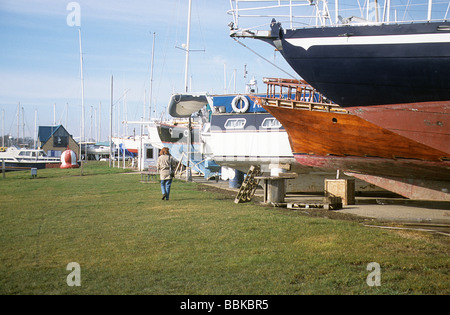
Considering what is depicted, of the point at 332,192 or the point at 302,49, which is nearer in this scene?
the point at 302,49

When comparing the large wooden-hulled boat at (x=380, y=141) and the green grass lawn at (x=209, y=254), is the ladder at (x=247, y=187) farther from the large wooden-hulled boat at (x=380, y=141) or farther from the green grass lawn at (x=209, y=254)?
the green grass lawn at (x=209, y=254)

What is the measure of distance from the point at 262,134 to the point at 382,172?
21.8 feet

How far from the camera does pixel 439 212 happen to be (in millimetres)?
13570

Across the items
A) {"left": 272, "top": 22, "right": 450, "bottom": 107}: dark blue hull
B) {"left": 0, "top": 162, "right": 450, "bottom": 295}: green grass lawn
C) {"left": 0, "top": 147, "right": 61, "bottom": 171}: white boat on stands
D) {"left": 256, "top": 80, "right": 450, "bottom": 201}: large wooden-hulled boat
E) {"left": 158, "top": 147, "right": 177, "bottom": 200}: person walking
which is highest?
{"left": 272, "top": 22, "right": 450, "bottom": 107}: dark blue hull

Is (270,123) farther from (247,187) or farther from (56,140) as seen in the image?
(56,140)

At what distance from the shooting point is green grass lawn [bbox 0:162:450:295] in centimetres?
573

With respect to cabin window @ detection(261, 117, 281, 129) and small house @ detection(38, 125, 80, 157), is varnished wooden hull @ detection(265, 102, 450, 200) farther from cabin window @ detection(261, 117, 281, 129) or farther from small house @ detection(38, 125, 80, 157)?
small house @ detection(38, 125, 80, 157)

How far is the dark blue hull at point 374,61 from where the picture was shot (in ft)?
36.6

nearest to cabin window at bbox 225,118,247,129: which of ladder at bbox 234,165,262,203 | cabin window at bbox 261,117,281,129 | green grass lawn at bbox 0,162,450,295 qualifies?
cabin window at bbox 261,117,281,129

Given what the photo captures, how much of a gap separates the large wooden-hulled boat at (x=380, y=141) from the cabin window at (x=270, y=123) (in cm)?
367

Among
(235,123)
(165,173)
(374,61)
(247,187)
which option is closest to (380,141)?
(374,61)

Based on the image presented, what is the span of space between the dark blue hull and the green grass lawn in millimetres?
3724

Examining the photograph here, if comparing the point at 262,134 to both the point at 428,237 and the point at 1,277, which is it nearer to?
the point at 428,237
